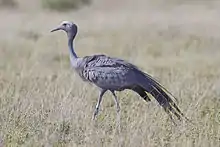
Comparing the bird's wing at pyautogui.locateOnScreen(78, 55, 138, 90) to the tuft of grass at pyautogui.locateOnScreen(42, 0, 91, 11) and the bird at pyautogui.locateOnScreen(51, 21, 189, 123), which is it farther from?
the tuft of grass at pyautogui.locateOnScreen(42, 0, 91, 11)

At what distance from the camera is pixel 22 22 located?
935 inches

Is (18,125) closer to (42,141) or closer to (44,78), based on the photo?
(42,141)

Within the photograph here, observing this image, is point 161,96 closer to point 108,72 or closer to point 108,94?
point 108,72

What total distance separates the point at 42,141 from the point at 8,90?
2.52 meters

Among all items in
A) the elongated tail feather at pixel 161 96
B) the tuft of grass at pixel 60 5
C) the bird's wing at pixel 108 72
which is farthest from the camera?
the tuft of grass at pixel 60 5

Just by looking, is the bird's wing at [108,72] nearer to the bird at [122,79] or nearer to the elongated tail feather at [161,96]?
the bird at [122,79]

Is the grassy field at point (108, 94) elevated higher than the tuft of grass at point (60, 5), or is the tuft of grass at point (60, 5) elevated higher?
the tuft of grass at point (60, 5)

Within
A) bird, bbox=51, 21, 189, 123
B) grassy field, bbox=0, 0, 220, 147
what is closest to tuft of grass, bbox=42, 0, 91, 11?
grassy field, bbox=0, 0, 220, 147

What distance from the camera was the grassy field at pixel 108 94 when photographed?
24.5 ft

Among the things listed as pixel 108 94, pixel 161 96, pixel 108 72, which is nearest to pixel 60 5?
pixel 108 94

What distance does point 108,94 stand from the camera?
10.4 m

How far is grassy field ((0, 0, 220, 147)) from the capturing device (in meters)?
7.46

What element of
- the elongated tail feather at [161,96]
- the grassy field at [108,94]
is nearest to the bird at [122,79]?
the elongated tail feather at [161,96]

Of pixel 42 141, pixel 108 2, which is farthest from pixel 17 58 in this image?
pixel 108 2
